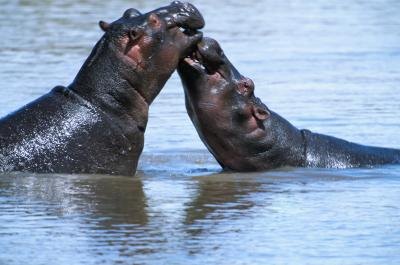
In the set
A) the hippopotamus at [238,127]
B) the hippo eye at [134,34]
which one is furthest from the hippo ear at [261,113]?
the hippo eye at [134,34]

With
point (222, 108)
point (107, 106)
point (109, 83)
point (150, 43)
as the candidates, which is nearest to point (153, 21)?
point (150, 43)

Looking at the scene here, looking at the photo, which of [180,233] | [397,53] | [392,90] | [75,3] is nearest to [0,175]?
[180,233]

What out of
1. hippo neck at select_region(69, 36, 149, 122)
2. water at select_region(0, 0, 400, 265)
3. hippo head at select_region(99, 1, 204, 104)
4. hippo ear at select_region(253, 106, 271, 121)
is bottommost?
water at select_region(0, 0, 400, 265)

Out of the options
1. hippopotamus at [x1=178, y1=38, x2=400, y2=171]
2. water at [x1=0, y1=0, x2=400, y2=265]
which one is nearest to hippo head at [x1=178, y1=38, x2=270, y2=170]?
hippopotamus at [x1=178, y1=38, x2=400, y2=171]

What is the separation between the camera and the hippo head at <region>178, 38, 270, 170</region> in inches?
415

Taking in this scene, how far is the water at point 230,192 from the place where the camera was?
755 centimetres

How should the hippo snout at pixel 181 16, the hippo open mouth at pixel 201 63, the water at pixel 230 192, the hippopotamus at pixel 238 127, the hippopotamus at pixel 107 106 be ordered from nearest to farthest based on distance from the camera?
the water at pixel 230 192, the hippopotamus at pixel 107 106, the hippo snout at pixel 181 16, the hippo open mouth at pixel 201 63, the hippopotamus at pixel 238 127

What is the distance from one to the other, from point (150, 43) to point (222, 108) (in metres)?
1.01

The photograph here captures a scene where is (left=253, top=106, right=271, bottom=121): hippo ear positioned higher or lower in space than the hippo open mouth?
lower

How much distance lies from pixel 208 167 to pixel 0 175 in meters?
2.30

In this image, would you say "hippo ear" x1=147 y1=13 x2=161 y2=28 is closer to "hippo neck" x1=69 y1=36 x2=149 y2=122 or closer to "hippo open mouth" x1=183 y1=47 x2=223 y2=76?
"hippo neck" x1=69 y1=36 x2=149 y2=122

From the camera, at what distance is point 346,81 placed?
15.4 m

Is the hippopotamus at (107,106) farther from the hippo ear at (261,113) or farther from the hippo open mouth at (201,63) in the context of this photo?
the hippo ear at (261,113)

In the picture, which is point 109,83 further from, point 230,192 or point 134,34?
point 230,192
